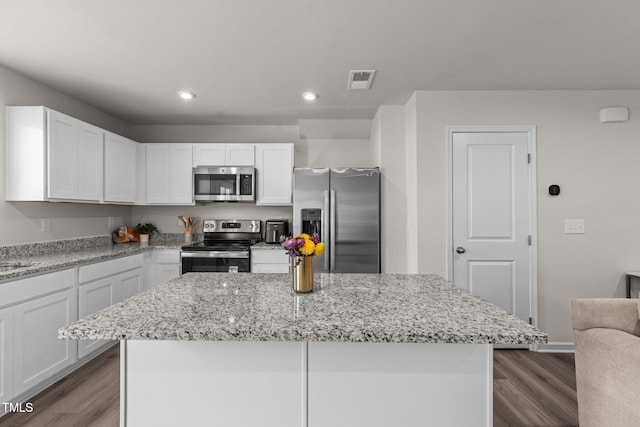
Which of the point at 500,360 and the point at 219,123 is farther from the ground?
the point at 219,123

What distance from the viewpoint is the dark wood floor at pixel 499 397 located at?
213 centimetres

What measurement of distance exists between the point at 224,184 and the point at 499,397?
11.1 ft

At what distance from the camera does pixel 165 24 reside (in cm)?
213

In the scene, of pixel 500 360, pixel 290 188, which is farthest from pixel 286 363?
pixel 290 188

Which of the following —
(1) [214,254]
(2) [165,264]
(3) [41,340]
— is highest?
(1) [214,254]

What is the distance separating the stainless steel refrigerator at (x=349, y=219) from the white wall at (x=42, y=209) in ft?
8.02

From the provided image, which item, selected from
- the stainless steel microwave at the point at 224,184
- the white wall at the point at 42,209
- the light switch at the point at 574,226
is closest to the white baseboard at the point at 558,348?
the light switch at the point at 574,226

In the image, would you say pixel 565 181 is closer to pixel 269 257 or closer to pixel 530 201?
pixel 530 201

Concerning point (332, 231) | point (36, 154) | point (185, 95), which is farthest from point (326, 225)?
point (36, 154)

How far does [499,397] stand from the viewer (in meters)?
2.41

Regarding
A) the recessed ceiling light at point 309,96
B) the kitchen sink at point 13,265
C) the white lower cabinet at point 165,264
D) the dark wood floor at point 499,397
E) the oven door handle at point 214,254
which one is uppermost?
the recessed ceiling light at point 309,96

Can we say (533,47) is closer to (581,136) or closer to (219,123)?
(581,136)

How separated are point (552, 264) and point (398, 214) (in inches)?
60.3

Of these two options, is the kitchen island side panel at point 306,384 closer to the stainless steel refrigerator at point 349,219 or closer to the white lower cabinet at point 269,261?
the stainless steel refrigerator at point 349,219
